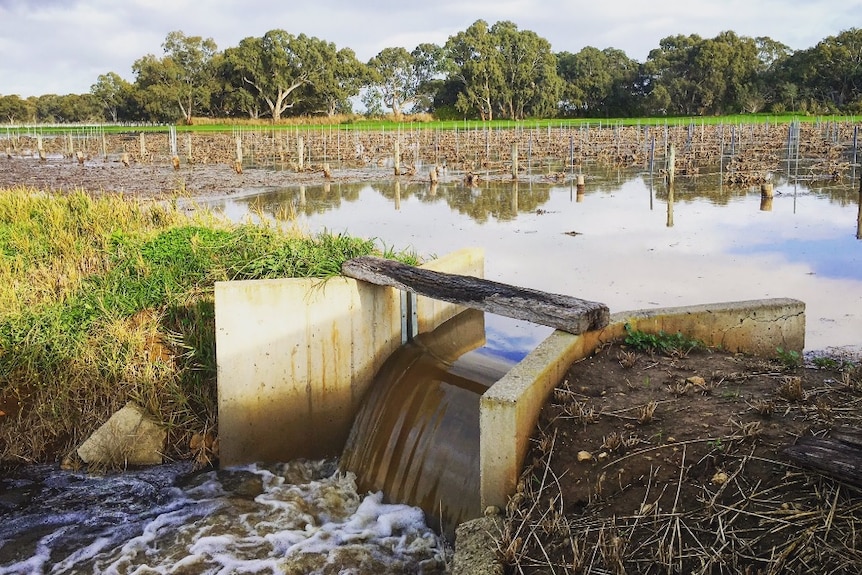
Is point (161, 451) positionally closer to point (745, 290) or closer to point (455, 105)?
point (745, 290)

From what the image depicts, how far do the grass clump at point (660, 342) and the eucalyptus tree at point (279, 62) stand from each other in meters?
74.3

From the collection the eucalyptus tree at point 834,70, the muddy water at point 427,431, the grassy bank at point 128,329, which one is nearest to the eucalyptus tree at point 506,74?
the eucalyptus tree at point 834,70

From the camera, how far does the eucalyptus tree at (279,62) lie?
251 ft

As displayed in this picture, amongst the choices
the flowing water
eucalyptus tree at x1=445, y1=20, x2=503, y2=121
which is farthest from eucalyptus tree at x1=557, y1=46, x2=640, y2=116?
the flowing water

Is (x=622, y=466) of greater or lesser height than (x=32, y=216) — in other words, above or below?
below

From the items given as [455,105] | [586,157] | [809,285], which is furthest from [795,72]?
[809,285]

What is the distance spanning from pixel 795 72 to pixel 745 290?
242ft

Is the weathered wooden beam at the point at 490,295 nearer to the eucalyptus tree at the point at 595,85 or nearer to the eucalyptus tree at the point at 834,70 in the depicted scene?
the eucalyptus tree at the point at 834,70

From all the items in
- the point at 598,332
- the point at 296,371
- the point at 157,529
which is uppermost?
the point at 598,332

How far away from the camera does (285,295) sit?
24.8ft

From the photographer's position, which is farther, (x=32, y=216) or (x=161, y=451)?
(x=32, y=216)

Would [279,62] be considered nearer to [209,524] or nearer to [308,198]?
[308,198]

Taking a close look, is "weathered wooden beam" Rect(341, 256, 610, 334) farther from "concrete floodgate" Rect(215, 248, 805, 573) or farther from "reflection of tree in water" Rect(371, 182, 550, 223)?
"reflection of tree in water" Rect(371, 182, 550, 223)

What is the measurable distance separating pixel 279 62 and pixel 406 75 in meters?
22.7
